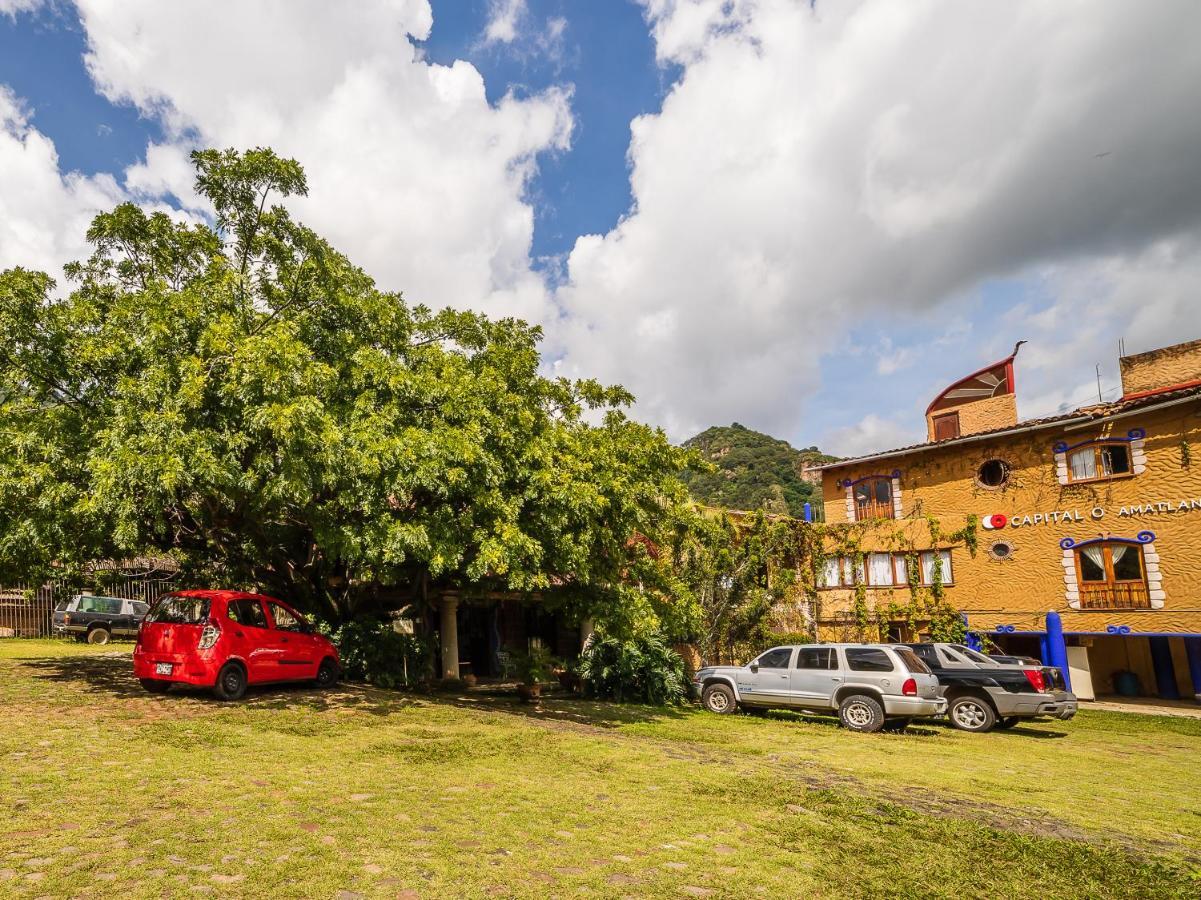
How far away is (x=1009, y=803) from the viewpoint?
323 inches

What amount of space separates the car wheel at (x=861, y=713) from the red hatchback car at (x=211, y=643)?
10.4m

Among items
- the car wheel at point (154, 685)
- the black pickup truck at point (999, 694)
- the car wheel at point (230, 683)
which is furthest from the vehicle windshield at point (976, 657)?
the car wheel at point (154, 685)

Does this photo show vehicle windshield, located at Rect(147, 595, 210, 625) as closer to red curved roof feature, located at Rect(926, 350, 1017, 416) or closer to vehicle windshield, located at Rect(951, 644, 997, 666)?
vehicle windshield, located at Rect(951, 644, 997, 666)

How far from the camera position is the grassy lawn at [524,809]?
4.92 m

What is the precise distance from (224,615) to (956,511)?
21605 millimetres

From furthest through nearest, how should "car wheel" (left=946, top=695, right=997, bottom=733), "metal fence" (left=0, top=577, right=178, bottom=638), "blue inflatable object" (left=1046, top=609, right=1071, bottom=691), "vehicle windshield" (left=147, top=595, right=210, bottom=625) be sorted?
"metal fence" (left=0, top=577, right=178, bottom=638)
"blue inflatable object" (left=1046, top=609, right=1071, bottom=691)
"car wheel" (left=946, top=695, right=997, bottom=733)
"vehicle windshield" (left=147, top=595, right=210, bottom=625)

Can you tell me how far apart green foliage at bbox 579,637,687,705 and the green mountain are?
29026mm

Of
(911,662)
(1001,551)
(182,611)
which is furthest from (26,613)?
(1001,551)

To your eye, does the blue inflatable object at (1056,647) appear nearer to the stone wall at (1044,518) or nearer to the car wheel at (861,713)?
the stone wall at (1044,518)

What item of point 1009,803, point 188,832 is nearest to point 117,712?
point 188,832

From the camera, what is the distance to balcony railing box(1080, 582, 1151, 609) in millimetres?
20750

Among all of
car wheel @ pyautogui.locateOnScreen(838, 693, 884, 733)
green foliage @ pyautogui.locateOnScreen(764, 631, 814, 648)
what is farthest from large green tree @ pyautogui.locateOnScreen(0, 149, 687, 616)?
green foliage @ pyautogui.locateOnScreen(764, 631, 814, 648)

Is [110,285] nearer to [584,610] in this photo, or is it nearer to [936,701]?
[584,610]

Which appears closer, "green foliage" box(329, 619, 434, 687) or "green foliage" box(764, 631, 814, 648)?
"green foliage" box(329, 619, 434, 687)
